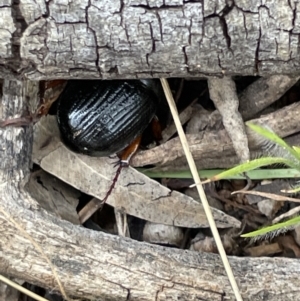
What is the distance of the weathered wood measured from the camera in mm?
2559

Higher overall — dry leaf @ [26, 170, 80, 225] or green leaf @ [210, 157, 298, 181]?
green leaf @ [210, 157, 298, 181]

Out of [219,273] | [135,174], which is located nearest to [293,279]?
[219,273]

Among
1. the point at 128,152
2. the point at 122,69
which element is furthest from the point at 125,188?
the point at 122,69

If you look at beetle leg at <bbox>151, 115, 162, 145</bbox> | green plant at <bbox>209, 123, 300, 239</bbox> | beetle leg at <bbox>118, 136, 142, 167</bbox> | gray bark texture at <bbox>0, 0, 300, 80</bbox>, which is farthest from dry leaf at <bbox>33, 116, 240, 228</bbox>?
gray bark texture at <bbox>0, 0, 300, 80</bbox>

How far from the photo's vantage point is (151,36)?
224cm

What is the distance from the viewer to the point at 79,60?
231 centimetres

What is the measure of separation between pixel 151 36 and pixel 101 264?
3.20ft

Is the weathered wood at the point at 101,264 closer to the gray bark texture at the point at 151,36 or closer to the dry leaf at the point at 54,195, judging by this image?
the dry leaf at the point at 54,195

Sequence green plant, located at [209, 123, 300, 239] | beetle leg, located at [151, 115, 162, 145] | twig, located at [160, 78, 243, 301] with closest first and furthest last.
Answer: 1. green plant, located at [209, 123, 300, 239]
2. twig, located at [160, 78, 243, 301]
3. beetle leg, located at [151, 115, 162, 145]

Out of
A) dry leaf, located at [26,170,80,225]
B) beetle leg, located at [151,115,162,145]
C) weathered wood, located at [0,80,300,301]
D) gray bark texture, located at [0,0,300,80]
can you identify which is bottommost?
weathered wood, located at [0,80,300,301]

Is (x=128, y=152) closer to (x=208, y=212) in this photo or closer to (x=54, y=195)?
(x=54, y=195)

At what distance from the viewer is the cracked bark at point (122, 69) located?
2.20 metres

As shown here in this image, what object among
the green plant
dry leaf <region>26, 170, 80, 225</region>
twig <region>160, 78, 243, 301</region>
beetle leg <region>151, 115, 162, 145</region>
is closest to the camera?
the green plant

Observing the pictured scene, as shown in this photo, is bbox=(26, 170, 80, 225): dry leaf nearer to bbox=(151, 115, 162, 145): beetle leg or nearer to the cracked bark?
the cracked bark
